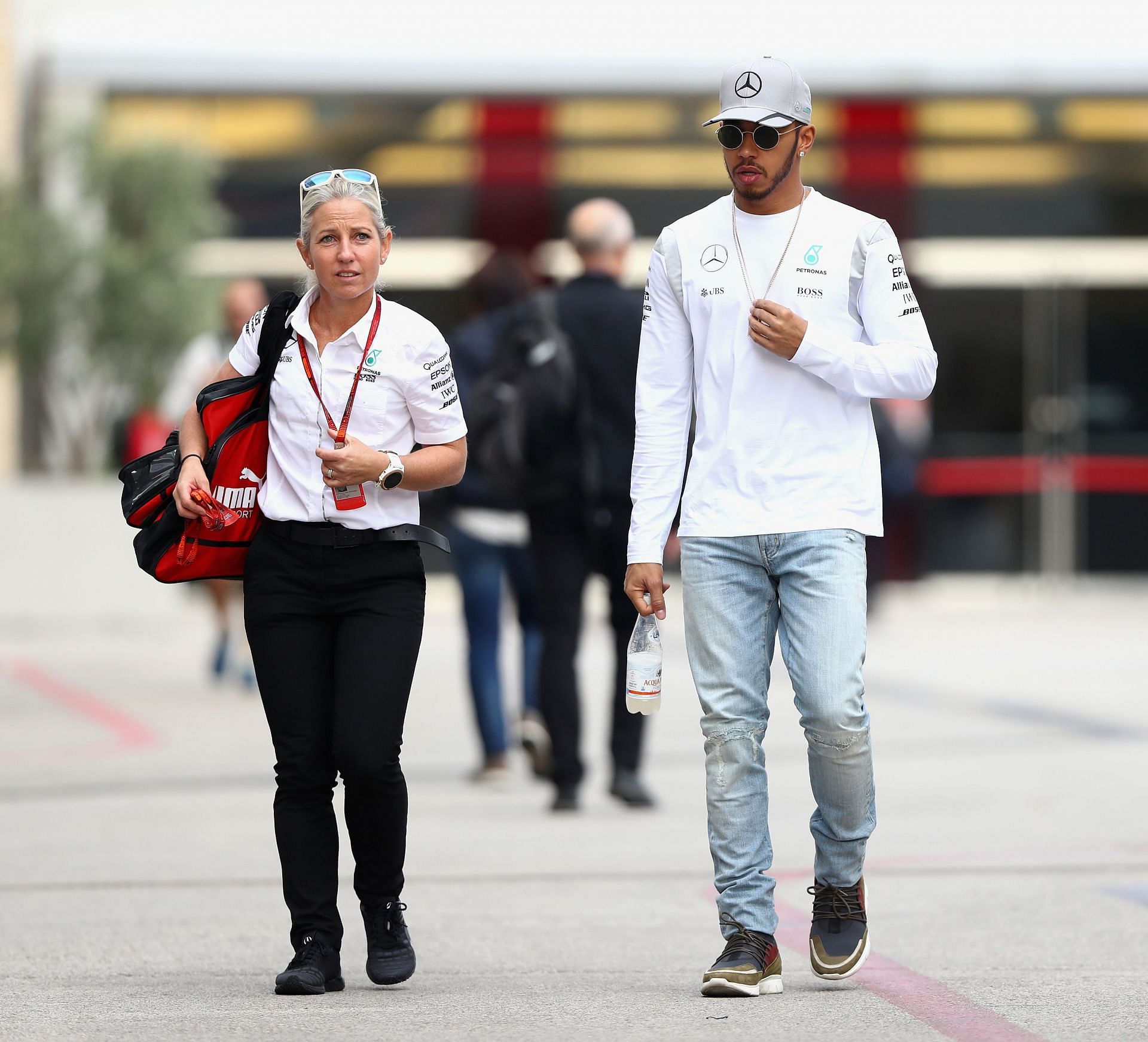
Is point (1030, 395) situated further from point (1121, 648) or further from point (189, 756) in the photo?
point (189, 756)

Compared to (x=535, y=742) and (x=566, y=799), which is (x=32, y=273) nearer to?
(x=535, y=742)

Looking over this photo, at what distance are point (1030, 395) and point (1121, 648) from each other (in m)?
3.71

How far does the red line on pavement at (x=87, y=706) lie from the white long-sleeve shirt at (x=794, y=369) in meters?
5.05

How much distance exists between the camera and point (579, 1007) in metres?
4.60

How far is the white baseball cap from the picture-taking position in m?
4.70

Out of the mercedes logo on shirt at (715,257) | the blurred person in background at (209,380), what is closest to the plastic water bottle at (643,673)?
the mercedes logo on shirt at (715,257)

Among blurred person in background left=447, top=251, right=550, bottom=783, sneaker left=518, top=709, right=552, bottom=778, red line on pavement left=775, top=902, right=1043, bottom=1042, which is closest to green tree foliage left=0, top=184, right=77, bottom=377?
blurred person in background left=447, top=251, right=550, bottom=783

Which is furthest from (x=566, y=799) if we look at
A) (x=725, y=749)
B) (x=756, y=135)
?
(x=756, y=135)

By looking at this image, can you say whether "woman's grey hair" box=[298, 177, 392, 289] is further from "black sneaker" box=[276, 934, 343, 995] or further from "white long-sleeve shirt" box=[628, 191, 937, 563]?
"black sneaker" box=[276, 934, 343, 995]

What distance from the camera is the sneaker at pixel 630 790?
761 cm

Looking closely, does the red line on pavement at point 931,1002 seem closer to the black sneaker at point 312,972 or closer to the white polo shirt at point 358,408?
the black sneaker at point 312,972

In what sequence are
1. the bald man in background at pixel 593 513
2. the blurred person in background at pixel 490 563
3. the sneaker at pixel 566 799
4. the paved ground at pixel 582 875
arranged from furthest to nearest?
the blurred person in background at pixel 490 563 < the sneaker at pixel 566 799 < the bald man in background at pixel 593 513 < the paved ground at pixel 582 875

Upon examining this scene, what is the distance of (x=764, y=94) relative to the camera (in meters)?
4.71

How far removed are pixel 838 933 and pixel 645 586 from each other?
0.83 meters
